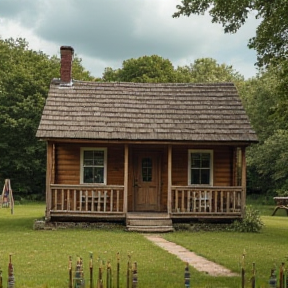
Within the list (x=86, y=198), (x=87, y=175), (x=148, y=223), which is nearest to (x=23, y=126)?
(x=87, y=175)

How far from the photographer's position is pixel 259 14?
17594 mm

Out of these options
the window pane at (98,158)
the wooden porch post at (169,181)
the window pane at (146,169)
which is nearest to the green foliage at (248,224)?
the wooden porch post at (169,181)

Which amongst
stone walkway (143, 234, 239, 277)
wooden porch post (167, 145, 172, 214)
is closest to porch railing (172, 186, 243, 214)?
wooden porch post (167, 145, 172, 214)

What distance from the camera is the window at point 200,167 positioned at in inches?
866

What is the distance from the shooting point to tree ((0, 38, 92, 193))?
41688mm

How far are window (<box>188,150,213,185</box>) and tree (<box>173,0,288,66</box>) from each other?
494cm

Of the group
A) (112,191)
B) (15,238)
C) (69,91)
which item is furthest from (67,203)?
(69,91)

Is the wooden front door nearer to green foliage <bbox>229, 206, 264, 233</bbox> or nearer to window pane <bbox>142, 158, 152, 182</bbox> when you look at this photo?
window pane <bbox>142, 158, 152, 182</bbox>

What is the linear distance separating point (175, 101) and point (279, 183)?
22.1m

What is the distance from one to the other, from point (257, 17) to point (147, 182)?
316 inches

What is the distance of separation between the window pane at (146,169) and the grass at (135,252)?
10.5 feet

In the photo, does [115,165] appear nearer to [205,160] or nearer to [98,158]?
[98,158]

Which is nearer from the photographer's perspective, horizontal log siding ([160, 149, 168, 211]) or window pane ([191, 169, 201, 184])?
window pane ([191, 169, 201, 184])

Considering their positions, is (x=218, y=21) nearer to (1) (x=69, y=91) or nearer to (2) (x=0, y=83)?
(1) (x=69, y=91)
